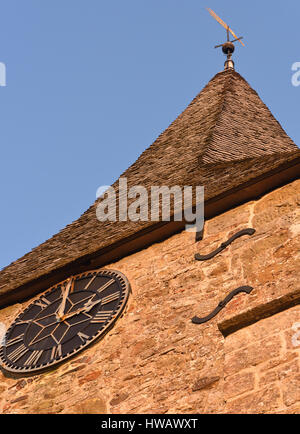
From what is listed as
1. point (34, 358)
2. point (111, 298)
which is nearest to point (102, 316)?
point (111, 298)

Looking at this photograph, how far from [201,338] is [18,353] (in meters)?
1.90

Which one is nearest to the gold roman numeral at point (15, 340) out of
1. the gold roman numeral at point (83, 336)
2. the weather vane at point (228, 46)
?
the gold roman numeral at point (83, 336)

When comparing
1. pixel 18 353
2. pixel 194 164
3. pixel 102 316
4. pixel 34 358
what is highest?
pixel 194 164

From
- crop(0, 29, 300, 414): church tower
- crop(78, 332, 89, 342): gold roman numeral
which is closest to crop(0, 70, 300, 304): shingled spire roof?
crop(0, 29, 300, 414): church tower

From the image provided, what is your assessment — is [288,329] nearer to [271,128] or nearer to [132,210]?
[132,210]

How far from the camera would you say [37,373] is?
8.56 meters

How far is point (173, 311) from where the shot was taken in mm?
8336

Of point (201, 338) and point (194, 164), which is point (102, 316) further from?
point (194, 164)

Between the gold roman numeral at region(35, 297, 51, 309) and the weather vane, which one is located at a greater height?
the weather vane

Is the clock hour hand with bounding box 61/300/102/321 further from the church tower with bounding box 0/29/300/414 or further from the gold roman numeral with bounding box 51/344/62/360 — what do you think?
the gold roman numeral with bounding box 51/344/62/360

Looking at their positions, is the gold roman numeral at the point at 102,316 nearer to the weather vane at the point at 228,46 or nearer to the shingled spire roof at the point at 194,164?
the shingled spire roof at the point at 194,164

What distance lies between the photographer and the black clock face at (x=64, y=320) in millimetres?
8664

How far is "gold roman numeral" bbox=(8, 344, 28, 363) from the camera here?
888cm
